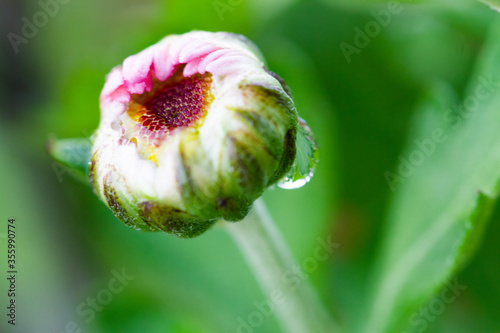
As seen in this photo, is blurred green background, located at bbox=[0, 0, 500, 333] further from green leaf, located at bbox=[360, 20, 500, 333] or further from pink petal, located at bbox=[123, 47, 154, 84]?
pink petal, located at bbox=[123, 47, 154, 84]

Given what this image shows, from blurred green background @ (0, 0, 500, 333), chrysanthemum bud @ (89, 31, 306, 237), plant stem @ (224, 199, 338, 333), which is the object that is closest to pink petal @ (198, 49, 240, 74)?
chrysanthemum bud @ (89, 31, 306, 237)

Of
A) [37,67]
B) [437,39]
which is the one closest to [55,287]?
[37,67]

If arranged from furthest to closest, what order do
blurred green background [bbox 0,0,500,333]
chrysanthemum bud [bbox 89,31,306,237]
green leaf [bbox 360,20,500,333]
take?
blurred green background [bbox 0,0,500,333] < green leaf [bbox 360,20,500,333] < chrysanthemum bud [bbox 89,31,306,237]

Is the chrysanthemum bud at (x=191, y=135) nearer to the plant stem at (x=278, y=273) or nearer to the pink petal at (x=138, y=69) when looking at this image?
the pink petal at (x=138, y=69)

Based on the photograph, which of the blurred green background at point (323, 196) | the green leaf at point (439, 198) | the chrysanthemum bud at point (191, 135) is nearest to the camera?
the chrysanthemum bud at point (191, 135)

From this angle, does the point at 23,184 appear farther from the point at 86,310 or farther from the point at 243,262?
the point at 243,262

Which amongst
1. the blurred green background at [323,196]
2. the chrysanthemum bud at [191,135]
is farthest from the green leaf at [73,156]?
the blurred green background at [323,196]

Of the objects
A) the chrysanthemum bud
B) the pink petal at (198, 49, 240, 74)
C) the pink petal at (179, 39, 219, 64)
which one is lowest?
the chrysanthemum bud
